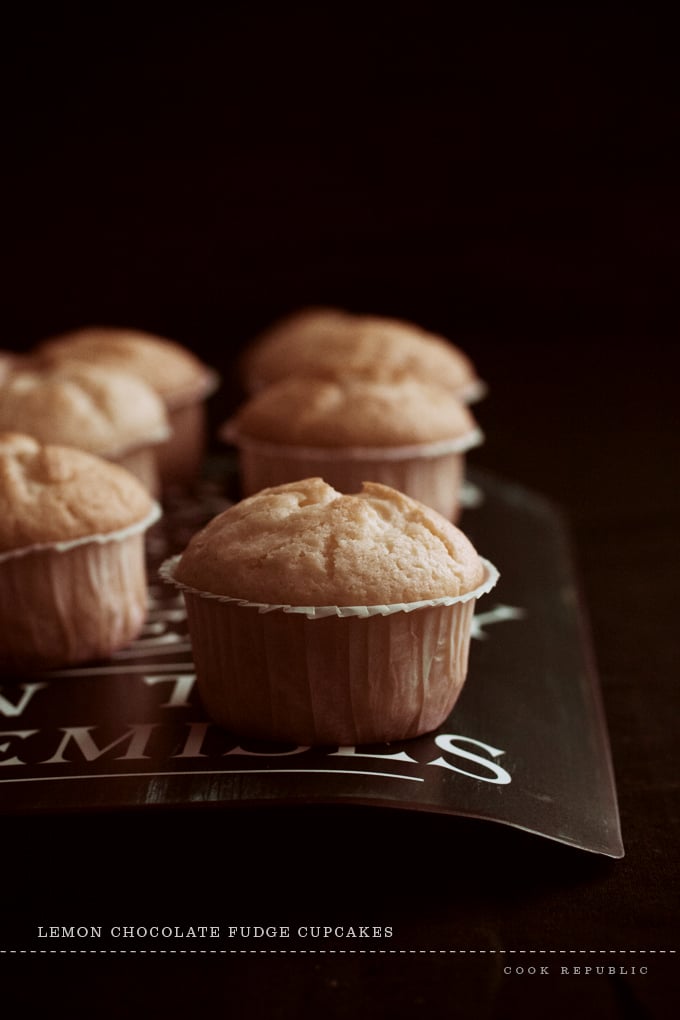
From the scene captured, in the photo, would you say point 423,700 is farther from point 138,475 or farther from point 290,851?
point 138,475

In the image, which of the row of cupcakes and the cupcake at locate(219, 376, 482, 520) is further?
the cupcake at locate(219, 376, 482, 520)

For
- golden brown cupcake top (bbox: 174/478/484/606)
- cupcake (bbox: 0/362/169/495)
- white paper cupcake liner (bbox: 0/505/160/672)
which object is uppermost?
golden brown cupcake top (bbox: 174/478/484/606)

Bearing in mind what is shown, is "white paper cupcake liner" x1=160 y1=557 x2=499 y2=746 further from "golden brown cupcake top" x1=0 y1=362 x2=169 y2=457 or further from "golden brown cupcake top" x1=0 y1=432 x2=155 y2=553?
"golden brown cupcake top" x1=0 y1=362 x2=169 y2=457

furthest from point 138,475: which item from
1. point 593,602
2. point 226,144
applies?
point 226,144

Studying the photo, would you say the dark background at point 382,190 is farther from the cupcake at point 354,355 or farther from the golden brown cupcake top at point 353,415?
the golden brown cupcake top at point 353,415

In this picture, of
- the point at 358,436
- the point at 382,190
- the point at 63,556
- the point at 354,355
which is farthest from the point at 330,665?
the point at 382,190

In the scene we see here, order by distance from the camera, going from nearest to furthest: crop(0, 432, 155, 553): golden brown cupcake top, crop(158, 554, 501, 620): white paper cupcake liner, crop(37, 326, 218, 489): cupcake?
crop(158, 554, 501, 620): white paper cupcake liner
crop(0, 432, 155, 553): golden brown cupcake top
crop(37, 326, 218, 489): cupcake

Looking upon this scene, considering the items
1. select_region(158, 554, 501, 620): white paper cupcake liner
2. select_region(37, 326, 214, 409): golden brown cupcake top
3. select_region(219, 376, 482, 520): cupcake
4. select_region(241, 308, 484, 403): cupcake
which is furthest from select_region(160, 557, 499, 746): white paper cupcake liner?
select_region(37, 326, 214, 409): golden brown cupcake top
